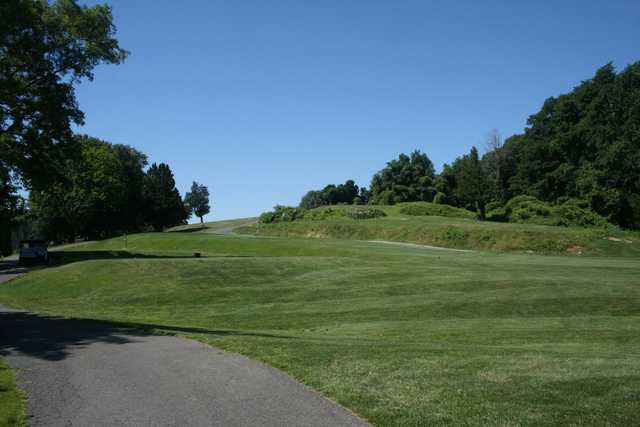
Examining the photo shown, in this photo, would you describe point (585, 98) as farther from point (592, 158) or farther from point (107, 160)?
point (107, 160)

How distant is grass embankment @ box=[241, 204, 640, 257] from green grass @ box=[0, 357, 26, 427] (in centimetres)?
4075

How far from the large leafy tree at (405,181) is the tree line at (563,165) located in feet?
0.60

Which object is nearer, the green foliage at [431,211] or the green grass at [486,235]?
the green grass at [486,235]

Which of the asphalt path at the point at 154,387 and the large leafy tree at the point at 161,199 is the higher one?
the large leafy tree at the point at 161,199

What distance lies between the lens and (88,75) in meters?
39.3

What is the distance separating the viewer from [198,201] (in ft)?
427

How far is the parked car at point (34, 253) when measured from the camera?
4038 cm

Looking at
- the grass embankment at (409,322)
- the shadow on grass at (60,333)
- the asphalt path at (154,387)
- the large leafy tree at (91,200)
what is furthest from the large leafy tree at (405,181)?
the asphalt path at (154,387)

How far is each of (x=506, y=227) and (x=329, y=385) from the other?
148 feet

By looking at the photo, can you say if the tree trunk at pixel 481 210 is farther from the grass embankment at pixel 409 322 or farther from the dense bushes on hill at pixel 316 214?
the grass embankment at pixel 409 322

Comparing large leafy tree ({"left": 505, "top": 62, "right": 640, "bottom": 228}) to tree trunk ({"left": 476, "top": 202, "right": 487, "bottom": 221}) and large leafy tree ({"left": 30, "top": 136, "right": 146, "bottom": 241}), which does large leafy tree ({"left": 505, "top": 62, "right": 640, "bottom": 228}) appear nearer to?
tree trunk ({"left": 476, "top": 202, "right": 487, "bottom": 221})

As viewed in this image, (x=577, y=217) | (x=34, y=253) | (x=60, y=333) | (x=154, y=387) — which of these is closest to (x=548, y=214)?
(x=577, y=217)

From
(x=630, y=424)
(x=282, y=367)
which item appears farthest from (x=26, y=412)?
(x=630, y=424)

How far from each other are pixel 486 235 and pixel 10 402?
1774 inches
